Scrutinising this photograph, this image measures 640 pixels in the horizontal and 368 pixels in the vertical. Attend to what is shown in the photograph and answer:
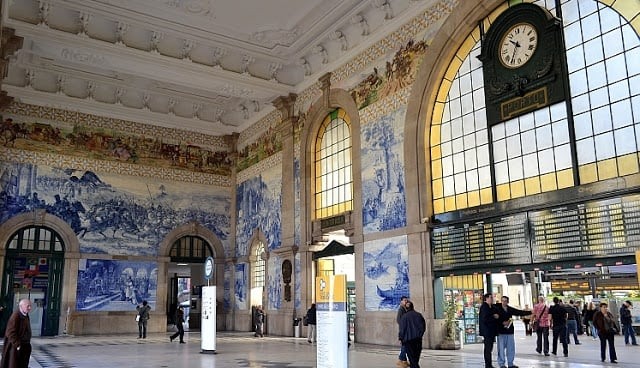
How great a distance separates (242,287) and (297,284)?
16.4 ft

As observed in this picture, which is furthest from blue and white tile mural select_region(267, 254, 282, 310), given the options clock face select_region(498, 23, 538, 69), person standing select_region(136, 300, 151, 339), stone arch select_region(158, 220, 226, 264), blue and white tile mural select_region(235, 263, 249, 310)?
clock face select_region(498, 23, 538, 69)

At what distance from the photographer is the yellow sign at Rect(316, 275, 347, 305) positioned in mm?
7316

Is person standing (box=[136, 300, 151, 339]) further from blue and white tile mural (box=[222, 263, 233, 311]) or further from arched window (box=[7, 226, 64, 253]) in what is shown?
blue and white tile mural (box=[222, 263, 233, 311])

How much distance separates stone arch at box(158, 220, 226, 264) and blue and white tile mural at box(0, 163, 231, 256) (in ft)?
0.59

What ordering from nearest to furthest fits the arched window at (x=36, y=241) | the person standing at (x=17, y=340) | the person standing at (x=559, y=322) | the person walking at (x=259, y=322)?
1. the person standing at (x=17, y=340)
2. the person standing at (x=559, y=322)
3. the person walking at (x=259, y=322)
4. the arched window at (x=36, y=241)

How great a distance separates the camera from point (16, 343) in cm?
759

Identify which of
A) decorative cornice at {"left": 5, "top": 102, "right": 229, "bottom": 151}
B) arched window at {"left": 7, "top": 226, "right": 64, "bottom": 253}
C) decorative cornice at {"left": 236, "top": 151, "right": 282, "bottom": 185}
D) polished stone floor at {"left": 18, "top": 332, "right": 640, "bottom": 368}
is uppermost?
decorative cornice at {"left": 5, "top": 102, "right": 229, "bottom": 151}

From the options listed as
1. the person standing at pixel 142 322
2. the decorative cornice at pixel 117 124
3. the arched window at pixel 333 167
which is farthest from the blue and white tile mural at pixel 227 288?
the arched window at pixel 333 167

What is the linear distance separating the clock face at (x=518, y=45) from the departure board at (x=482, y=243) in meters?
3.44

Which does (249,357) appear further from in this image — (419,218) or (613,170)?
(613,170)

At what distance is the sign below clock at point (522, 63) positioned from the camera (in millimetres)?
11859

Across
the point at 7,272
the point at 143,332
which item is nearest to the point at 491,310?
the point at 143,332

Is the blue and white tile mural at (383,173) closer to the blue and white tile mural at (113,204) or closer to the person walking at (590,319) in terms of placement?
the person walking at (590,319)

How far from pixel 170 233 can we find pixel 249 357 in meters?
12.9
